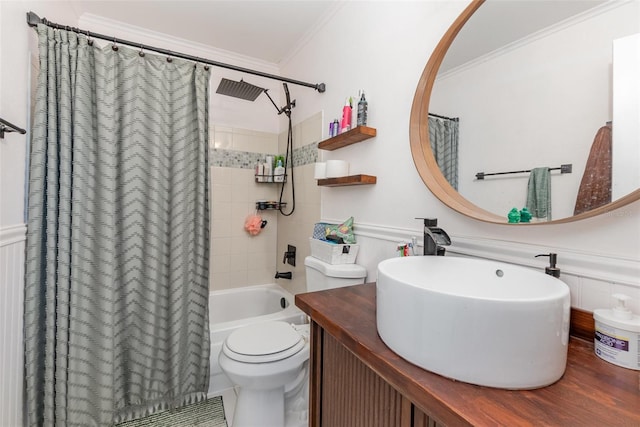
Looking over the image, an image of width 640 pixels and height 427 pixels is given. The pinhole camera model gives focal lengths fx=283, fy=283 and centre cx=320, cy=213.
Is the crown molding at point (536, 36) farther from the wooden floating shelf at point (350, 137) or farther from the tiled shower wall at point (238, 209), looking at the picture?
the tiled shower wall at point (238, 209)

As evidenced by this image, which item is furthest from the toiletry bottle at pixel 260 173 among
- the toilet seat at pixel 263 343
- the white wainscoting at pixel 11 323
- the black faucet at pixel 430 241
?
the black faucet at pixel 430 241

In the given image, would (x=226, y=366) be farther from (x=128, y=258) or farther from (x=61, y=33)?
(x=61, y=33)

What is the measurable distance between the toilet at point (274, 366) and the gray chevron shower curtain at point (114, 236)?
379mm

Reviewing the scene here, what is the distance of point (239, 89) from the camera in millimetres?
1873

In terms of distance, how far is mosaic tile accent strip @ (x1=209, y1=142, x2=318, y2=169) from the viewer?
2070 millimetres

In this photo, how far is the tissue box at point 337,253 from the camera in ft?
4.62

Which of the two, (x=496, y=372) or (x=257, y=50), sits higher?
(x=257, y=50)

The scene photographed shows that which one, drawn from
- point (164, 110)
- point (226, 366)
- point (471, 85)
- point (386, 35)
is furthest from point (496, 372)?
point (164, 110)

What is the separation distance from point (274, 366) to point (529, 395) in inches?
40.0

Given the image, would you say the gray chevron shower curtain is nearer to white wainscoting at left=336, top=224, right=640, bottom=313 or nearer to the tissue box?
the tissue box

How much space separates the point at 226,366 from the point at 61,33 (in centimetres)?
163

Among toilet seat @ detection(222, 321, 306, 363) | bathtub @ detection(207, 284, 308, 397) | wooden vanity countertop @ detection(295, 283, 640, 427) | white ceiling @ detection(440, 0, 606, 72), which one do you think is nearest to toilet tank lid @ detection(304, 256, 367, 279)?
toilet seat @ detection(222, 321, 306, 363)

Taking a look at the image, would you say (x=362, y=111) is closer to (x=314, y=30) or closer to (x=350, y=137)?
(x=350, y=137)

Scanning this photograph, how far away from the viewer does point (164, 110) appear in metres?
1.47
